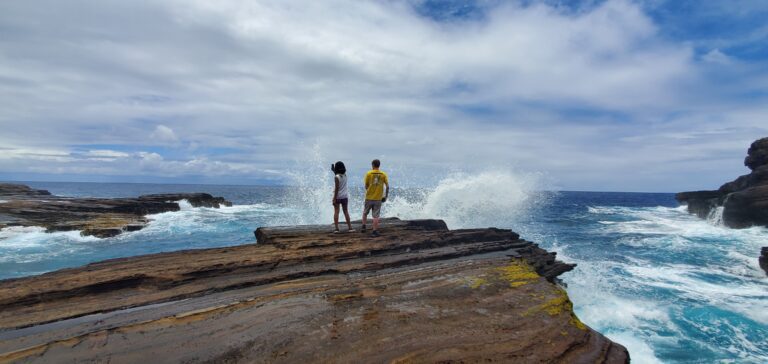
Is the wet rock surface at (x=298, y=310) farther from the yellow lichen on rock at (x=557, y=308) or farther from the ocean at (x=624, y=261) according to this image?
the ocean at (x=624, y=261)

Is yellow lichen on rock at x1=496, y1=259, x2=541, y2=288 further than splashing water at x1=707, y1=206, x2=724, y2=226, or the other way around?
splashing water at x1=707, y1=206, x2=724, y2=226

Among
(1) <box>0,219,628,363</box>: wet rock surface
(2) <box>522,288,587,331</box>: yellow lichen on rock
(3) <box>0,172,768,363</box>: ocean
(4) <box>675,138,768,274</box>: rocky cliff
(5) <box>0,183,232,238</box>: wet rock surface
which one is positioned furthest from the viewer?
(4) <box>675,138,768,274</box>: rocky cliff

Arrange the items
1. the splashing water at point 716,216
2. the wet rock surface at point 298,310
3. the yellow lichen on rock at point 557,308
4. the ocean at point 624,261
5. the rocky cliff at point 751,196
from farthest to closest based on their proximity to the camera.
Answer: the splashing water at point 716,216 → the rocky cliff at point 751,196 → the ocean at point 624,261 → the yellow lichen on rock at point 557,308 → the wet rock surface at point 298,310

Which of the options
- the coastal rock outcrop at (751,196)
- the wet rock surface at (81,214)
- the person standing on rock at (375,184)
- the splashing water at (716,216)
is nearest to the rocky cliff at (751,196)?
the coastal rock outcrop at (751,196)

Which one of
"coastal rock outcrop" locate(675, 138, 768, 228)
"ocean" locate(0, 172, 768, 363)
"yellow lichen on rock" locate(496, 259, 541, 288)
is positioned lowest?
"ocean" locate(0, 172, 768, 363)

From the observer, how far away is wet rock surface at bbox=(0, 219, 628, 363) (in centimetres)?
395

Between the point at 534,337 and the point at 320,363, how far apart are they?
238cm

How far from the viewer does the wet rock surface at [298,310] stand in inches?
155

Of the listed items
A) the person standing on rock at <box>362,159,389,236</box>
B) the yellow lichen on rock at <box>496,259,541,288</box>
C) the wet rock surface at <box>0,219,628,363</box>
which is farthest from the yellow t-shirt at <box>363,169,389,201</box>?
the yellow lichen on rock at <box>496,259,541,288</box>

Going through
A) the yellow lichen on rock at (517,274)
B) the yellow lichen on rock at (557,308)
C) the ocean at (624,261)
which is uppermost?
the yellow lichen on rock at (517,274)

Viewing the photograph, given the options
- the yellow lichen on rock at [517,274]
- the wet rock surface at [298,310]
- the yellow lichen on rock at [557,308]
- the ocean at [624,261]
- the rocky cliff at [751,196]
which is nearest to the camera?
the wet rock surface at [298,310]

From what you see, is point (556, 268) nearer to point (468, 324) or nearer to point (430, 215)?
point (468, 324)

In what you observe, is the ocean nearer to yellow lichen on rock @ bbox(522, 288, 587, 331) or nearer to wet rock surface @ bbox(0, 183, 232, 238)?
wet rock surface @ bbox(0, 183, 232, 238)

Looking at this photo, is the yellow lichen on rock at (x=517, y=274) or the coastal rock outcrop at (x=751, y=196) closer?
the yellow lichen on rock at (x=517, y=274)
